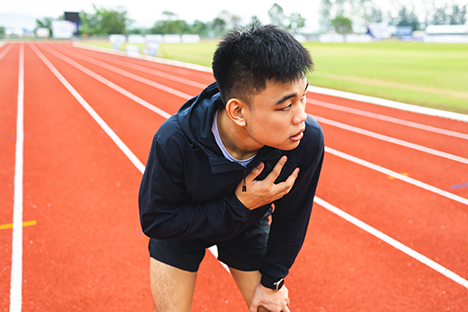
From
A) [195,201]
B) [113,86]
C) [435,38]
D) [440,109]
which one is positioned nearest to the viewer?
[195,201]

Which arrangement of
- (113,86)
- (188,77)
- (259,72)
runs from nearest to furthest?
(259,72)
(113,86)
(188,77)

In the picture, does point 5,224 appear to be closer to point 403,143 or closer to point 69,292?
point 69,292

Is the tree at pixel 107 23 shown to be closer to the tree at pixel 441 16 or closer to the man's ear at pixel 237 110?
the tree at pixel 441 16

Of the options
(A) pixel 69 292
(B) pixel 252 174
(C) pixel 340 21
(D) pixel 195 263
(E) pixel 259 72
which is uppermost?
(C) pixel 340 21

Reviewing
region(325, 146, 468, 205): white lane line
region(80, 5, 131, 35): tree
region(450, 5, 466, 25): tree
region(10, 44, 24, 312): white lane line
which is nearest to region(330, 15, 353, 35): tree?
region(450, 5, 466, 25): tree

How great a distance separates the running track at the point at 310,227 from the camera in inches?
132

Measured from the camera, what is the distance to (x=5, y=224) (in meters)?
4.55

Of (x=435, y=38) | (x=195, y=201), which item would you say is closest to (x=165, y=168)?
(x=195, y=201)

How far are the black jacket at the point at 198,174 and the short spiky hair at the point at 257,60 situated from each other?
27 centimetres

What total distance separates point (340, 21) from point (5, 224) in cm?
11806

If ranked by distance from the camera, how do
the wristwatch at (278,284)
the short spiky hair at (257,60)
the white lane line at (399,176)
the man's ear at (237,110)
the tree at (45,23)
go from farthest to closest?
the tree at (45,23), the white lane line at (399,176), the wristwatch at (278,284), the man's ear at (237,110), the short spiky hair at (257,60)

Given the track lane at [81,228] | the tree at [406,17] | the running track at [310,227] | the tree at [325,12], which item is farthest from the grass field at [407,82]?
the tree at [325,12]

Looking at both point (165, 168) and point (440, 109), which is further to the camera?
point (440, 109)

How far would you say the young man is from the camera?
164cm
